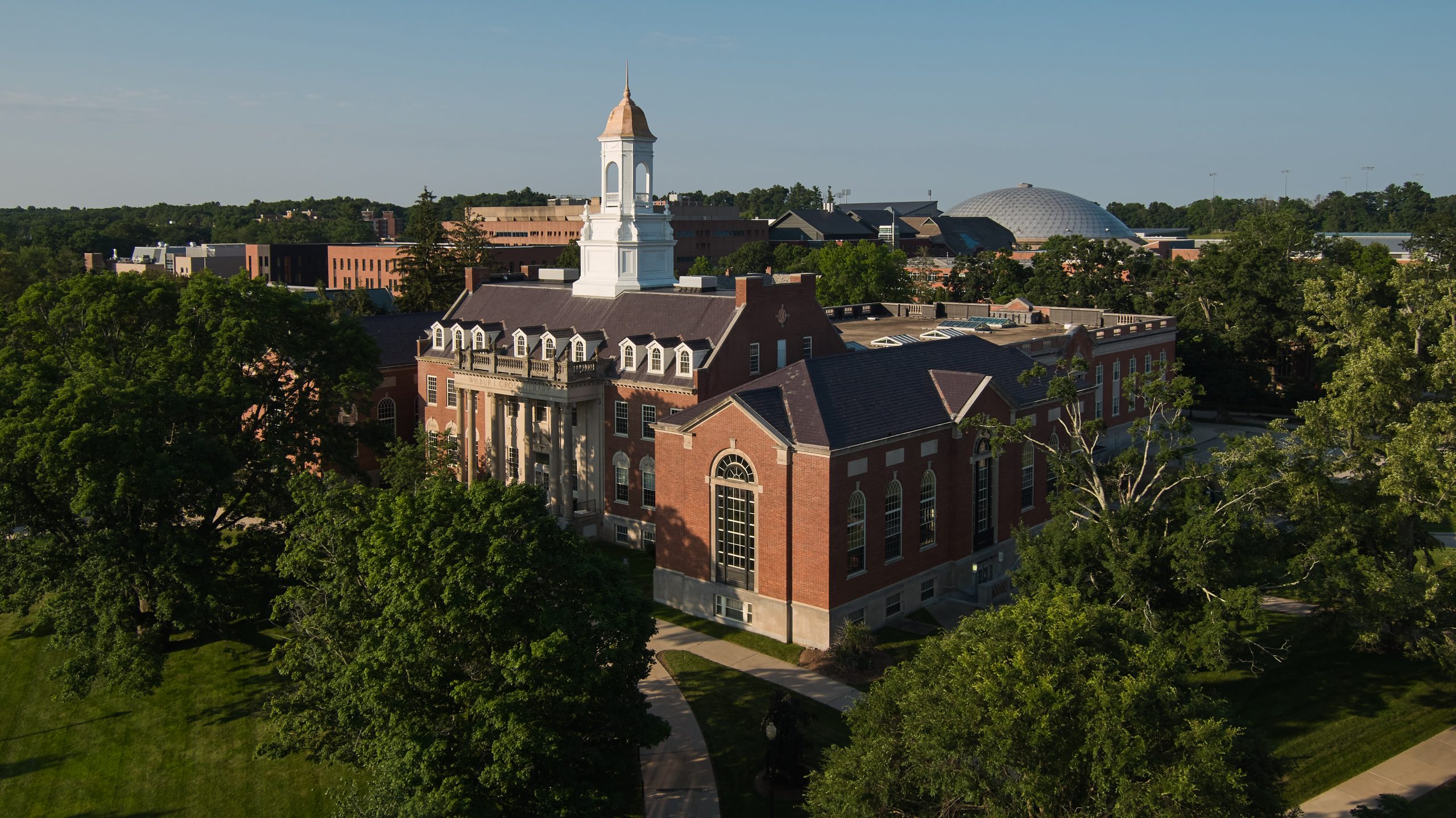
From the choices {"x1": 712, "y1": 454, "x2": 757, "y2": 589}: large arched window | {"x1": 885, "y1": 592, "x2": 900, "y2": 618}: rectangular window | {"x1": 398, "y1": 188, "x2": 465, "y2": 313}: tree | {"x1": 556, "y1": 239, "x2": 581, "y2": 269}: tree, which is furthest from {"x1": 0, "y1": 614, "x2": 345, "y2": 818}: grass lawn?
{"x1": 556, "y1": 239, "x2": 581, "y2": 269}: tree

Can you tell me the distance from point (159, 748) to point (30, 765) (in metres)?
3.61

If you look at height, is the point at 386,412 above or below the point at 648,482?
above

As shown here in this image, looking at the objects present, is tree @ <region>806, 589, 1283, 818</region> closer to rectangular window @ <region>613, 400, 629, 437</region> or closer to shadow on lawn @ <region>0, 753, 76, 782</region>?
shadow on lawn @ <region>0, 753, 76, 782</region>

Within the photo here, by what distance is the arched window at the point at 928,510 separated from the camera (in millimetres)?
43438

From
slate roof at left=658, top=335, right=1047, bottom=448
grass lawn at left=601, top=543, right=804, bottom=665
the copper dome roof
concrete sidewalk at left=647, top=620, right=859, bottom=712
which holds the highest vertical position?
the copper dome roof

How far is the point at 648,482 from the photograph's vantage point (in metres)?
51.8

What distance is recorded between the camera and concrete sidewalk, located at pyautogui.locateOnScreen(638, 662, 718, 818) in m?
30.0

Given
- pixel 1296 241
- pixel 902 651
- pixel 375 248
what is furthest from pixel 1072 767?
pixel 375 248

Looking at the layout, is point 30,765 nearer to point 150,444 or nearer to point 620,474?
point 150,444

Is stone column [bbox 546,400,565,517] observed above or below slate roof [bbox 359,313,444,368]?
below

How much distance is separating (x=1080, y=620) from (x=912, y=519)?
65.3 ft

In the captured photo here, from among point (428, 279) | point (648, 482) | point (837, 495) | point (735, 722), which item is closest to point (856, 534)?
point (837, 495)

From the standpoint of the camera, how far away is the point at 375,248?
148500mm

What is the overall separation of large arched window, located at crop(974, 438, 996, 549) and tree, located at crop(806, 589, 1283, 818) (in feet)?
70.5
